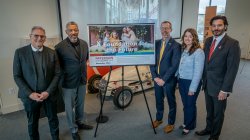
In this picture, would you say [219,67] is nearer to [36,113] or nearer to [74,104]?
[74,104]

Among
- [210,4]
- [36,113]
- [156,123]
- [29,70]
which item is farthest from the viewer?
[210,4]

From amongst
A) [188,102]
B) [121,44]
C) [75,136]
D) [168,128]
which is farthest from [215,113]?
[75,136]

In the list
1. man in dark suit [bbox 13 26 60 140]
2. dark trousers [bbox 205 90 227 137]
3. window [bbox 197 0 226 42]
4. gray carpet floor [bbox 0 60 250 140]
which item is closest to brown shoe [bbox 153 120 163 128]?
gray carpet floor [bbox 0 60 250 140]

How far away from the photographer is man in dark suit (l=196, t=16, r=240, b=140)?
7.13 feet

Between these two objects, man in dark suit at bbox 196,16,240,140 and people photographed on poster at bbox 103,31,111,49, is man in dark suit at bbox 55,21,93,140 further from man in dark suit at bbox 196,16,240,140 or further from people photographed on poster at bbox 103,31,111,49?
man in dark suit at bbox 196,16,240,140

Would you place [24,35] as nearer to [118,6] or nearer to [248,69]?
[118,6]

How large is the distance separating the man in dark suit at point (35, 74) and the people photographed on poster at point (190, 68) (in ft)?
5.15

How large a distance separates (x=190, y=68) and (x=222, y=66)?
0.37 metres

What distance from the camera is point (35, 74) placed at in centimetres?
218

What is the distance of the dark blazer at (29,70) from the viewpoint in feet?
7.05

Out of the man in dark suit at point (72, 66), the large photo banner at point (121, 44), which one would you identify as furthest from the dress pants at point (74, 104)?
the large photo banner at point (121, 44)

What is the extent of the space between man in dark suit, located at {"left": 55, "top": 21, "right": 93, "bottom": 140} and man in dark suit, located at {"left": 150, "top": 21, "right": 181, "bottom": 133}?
100cm

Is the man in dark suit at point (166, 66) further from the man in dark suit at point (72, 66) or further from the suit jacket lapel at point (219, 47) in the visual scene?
the man in dark suit at point (72, 66)

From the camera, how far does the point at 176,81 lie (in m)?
2.74
